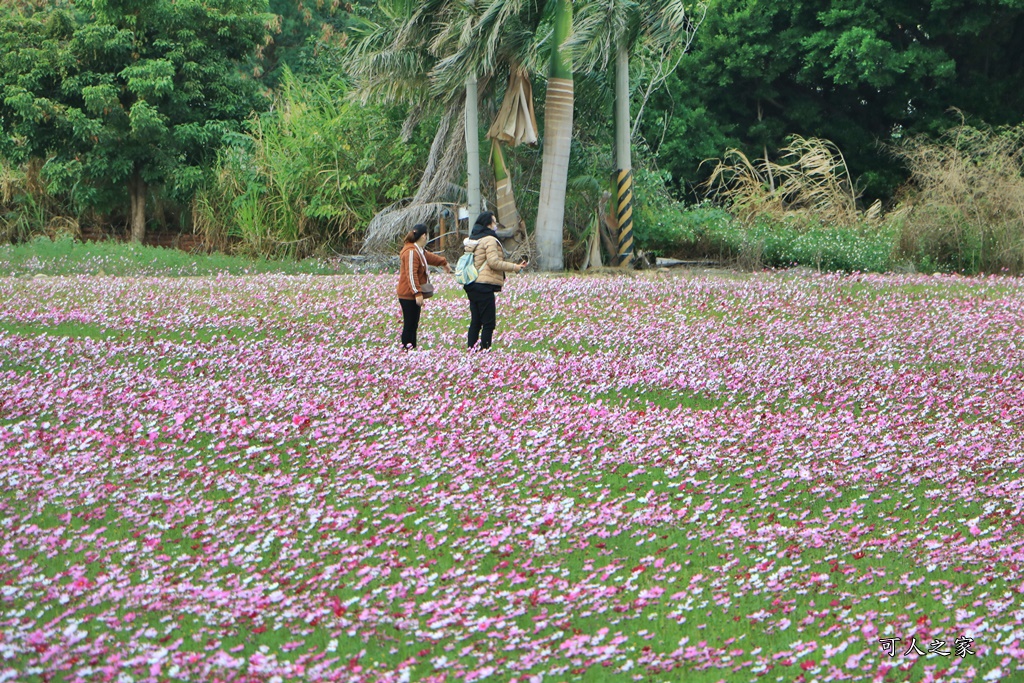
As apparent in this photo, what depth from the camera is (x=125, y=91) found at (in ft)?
104

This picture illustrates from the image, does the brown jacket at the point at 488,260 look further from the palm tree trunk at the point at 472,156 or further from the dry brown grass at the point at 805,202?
the dry brown grass at the point at 805,202

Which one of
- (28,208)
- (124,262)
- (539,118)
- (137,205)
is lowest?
(124,262)

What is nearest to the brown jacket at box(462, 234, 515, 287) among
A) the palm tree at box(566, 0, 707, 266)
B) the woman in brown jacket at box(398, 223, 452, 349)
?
the woman in brown jacket at box(398, 223, 452, 349)

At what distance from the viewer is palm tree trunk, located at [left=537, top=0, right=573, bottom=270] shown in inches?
1025

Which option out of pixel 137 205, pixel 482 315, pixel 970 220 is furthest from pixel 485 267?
pixel 137 205

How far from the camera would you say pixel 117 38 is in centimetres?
3066

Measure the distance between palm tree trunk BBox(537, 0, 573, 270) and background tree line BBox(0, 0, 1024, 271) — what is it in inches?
17.0

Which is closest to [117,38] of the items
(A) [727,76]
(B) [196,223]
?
(B) [196,223]

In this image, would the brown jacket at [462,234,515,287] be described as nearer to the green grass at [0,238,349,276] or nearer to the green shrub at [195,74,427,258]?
the green grass at [0,238,349,276]

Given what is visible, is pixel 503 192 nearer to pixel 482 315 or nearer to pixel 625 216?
pixel 625 216

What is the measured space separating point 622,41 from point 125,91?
13901mm

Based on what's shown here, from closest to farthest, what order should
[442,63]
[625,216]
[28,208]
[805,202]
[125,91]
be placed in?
[442,63] → [625,216] → [125,91] → [805,202] → [28,208]

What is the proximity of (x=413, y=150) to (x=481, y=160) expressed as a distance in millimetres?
2138

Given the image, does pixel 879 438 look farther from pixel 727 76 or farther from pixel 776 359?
pixel 727 76
